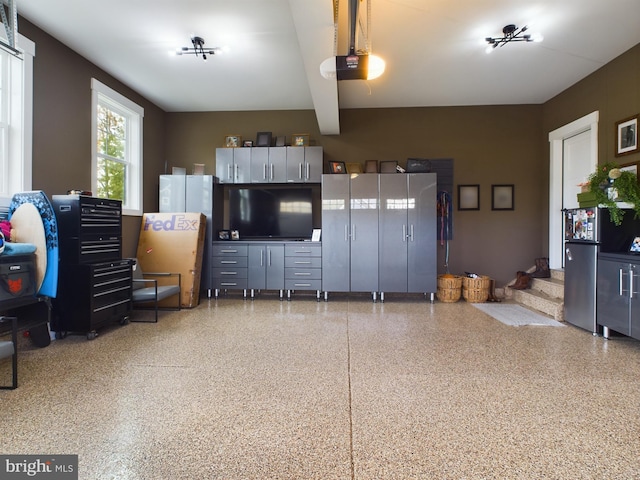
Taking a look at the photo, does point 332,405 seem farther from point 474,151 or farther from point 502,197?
point 474,151

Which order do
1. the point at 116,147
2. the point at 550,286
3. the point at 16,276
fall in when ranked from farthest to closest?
the point at 116,147, the point at 550,286, the point at 16,276

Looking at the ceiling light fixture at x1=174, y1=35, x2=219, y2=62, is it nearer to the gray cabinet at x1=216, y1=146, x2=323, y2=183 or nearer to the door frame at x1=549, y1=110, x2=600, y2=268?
the gray cabinet at x1=216, y1=146, x2=323, y2=183

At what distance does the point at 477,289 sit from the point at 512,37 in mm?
3210

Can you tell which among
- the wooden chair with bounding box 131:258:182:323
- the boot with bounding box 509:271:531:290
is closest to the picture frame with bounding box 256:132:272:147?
the wooden chair with bounding box 131:258:182:323

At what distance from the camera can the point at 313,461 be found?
1468mm

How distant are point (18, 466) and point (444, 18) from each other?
14.2 feet

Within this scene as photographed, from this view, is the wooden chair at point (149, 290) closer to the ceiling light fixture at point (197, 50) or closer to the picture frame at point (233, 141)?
the picture frame at point (233, 141)

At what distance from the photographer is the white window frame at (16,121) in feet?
10.3

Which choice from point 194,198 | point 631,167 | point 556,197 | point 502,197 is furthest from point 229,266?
point 631,167

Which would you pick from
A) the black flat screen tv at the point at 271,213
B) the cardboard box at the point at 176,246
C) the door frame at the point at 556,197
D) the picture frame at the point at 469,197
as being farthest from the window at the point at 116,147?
the door frame at the point at 556,197

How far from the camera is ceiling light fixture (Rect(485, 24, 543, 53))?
10.8 feet

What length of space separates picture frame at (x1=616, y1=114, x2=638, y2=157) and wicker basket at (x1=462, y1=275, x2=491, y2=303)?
220 centimetres

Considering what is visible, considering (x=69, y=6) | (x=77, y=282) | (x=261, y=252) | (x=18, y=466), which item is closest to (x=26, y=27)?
(x=69, y=6)

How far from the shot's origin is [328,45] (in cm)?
308
